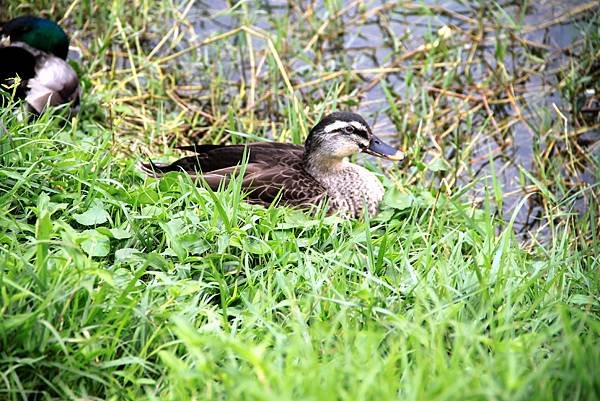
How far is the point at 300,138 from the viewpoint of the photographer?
16.9 feet

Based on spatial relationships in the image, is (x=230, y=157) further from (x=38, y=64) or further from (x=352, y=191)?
(x=38, y=64)

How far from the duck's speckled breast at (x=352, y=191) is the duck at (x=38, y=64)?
1.43 metres

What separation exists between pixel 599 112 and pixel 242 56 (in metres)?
2.26

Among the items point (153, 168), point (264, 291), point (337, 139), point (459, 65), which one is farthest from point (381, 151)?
point (459, 65)

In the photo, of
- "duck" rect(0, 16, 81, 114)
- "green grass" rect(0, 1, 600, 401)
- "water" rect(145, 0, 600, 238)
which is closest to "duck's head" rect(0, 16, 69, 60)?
"duck" rect(0, 16, 81, 114)

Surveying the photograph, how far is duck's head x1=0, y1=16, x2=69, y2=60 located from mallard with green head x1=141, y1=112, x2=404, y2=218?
1294 millimetres

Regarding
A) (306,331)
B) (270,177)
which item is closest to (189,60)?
(270,177)

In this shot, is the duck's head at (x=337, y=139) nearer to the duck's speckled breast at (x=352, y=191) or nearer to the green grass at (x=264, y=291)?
the duck's speckled breast at (x=352, y=191)

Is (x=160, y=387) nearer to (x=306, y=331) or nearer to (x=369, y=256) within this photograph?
(x=306, y=331)

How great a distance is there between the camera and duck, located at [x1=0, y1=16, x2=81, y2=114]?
484 cm

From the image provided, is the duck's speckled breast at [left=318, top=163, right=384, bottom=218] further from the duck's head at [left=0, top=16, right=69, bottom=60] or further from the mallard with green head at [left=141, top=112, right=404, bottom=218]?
the duck's head at [left=0, top=16, right=69, bottom=60]

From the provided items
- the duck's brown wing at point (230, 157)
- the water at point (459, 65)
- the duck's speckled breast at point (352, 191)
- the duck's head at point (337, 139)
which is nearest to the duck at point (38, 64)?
the duck's brown wing at point (230, 157)

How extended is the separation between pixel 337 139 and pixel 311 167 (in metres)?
0.19

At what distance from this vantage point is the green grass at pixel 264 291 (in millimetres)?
2539
